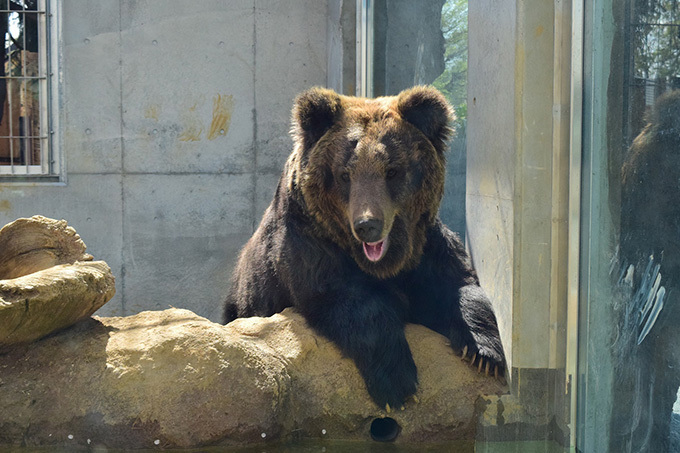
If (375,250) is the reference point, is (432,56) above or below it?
above

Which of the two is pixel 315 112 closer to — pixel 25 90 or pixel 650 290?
pixel 650 290

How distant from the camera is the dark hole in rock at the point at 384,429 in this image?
12.8 ft

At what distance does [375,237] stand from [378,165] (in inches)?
18.1

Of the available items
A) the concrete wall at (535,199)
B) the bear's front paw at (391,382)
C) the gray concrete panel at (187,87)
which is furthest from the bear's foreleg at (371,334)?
the gray concrete panel at (187,87)

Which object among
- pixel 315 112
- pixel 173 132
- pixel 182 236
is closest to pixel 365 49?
pixel 173 132

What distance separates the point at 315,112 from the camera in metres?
4.55

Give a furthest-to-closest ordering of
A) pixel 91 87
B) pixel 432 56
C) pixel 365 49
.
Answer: pixel 91 87
pixel 365 49
pixel 432 56

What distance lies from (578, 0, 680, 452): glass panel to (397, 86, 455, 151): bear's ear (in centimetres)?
124

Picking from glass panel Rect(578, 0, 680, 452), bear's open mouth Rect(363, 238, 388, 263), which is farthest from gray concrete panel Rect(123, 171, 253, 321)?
glass panel Rect(578, 0, 680, 452)

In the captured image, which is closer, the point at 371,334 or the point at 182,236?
the point at 371,334

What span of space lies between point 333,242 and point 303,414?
3.76 feet

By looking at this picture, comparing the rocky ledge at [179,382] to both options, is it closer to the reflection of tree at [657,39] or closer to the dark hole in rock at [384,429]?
the dark hole in rock at [384,429]

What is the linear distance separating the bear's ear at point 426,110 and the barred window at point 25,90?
17.0 ft

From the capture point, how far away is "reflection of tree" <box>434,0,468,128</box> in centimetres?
549
